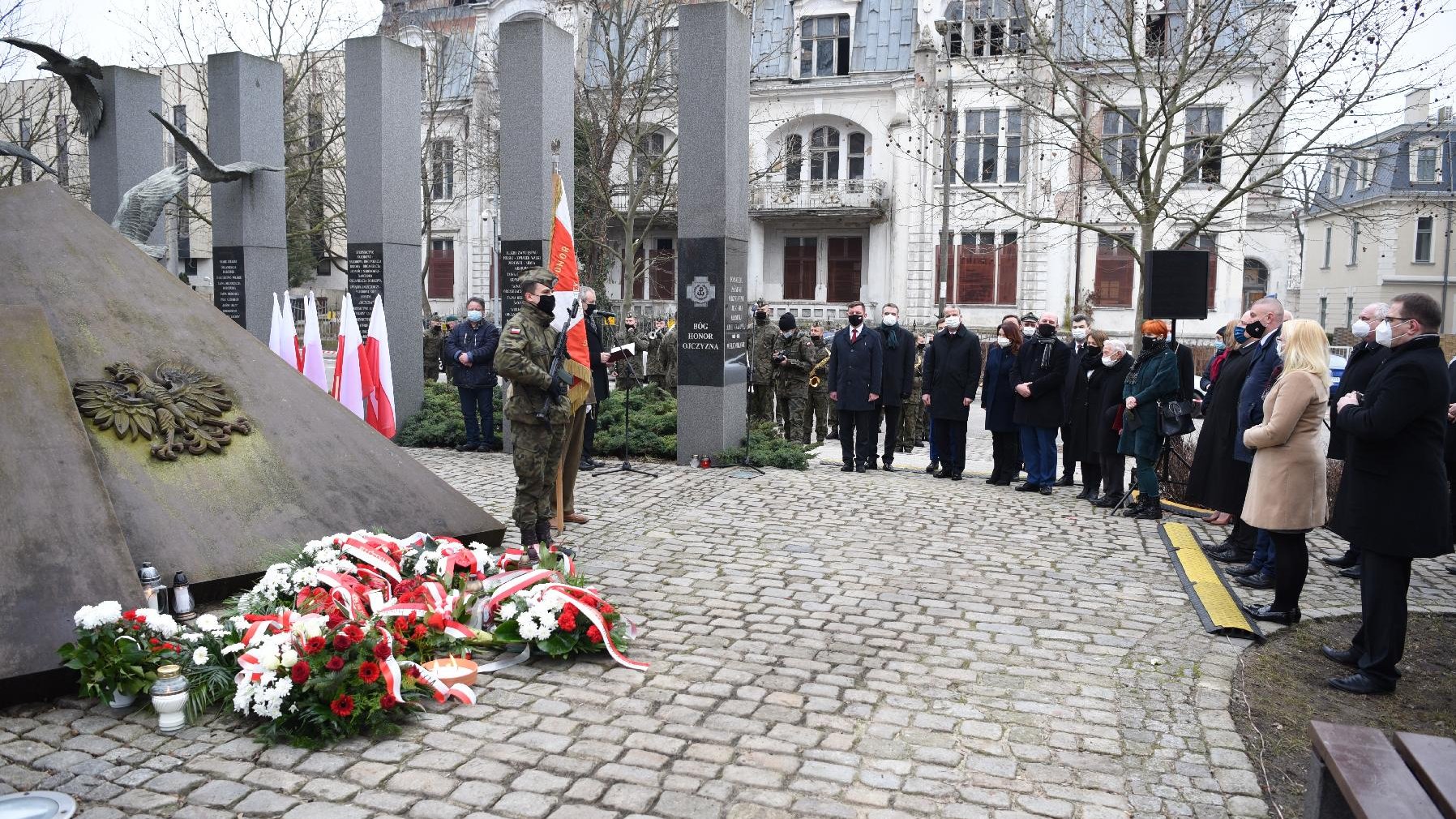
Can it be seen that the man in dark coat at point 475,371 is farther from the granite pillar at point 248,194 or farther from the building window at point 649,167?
the building window at point 649,167

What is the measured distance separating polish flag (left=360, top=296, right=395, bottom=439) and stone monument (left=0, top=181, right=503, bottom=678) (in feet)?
16.3

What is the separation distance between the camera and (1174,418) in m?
9.50

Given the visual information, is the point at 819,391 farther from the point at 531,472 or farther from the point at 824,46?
the point at 824,46

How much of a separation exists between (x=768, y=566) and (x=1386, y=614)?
12.3 ft

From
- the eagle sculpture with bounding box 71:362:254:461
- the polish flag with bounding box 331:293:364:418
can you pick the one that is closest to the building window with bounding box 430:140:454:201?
the polish flag with bounding box 331:293:364:418

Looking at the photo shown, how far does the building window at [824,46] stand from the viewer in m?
36.8

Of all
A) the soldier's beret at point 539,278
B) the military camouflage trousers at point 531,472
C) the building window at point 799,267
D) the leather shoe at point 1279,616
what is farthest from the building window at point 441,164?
the leather shoe at point 1279,616

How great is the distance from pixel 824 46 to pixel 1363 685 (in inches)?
1367

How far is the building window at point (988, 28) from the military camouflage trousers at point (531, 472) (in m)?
10.9

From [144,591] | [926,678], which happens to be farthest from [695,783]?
[144,591]

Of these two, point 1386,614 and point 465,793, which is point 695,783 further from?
point 1386,614

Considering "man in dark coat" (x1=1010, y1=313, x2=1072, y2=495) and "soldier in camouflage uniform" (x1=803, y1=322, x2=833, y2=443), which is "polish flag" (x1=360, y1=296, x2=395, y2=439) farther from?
"man in dark coat" (x1=1010, y1=313, x2=1072, y2=495)

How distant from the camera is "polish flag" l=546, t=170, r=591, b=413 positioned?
8.05 meters

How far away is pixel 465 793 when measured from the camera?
3887 mm
